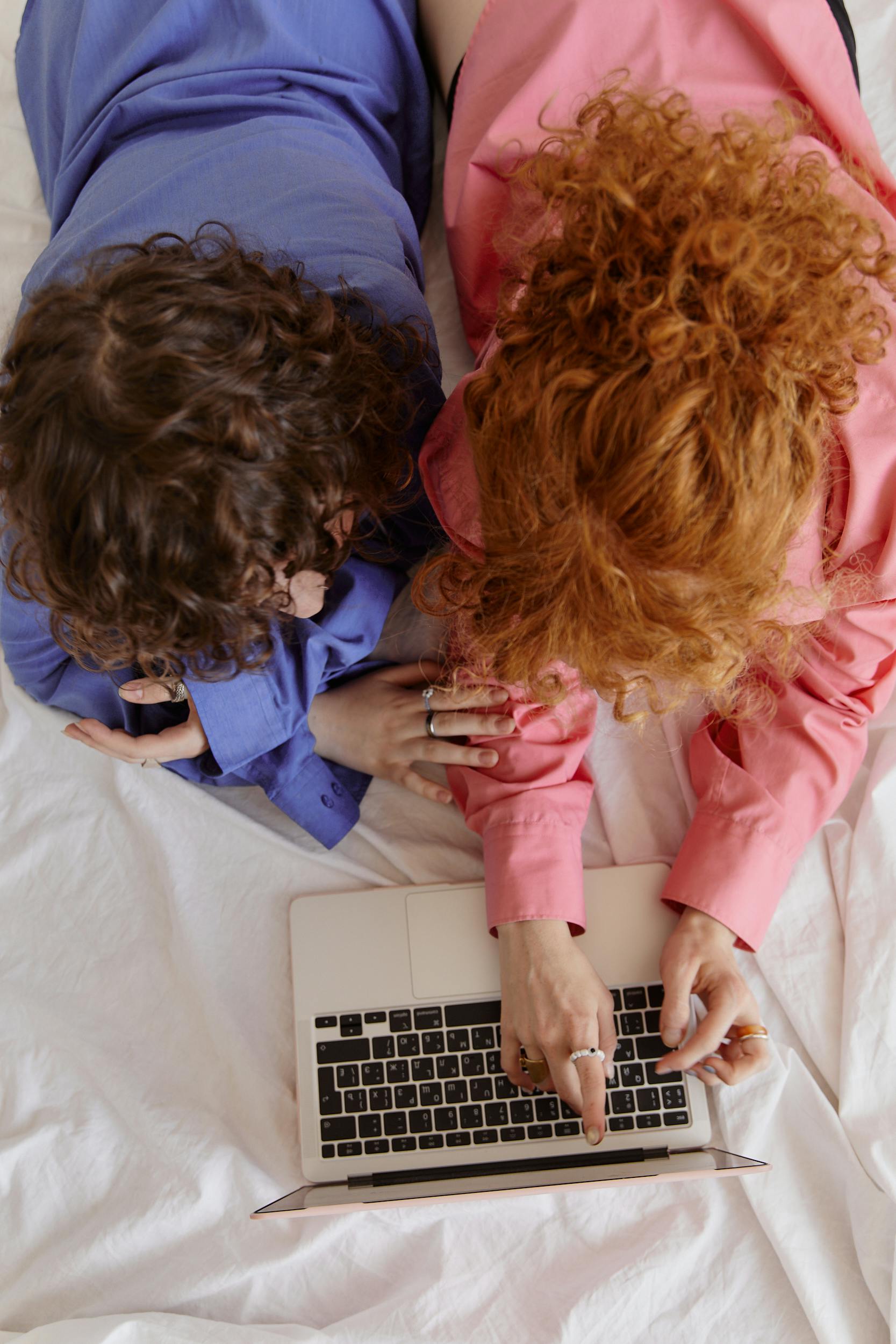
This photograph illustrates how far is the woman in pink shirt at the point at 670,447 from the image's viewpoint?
0.47m

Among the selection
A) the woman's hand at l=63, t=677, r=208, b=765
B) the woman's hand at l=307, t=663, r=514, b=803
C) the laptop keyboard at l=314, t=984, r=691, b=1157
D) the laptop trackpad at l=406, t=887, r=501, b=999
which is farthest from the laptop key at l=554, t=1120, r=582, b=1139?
the woman's hand at l=63, t=677, r=208, b=765

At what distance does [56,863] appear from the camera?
856 millimetres

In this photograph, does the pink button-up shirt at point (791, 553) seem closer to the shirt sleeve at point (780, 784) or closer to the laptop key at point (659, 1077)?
the shirt sleeve at point (780, 784)

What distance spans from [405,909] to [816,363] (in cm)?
52

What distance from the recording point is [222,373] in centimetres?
53

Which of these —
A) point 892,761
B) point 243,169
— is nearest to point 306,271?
point 243,169

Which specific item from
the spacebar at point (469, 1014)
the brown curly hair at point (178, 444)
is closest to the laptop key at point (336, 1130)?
the spacebar at point (469, 1014)

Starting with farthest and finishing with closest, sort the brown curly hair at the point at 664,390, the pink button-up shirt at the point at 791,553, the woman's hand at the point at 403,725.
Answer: the woman's hand at the point at 403,725 → the pink button-up shirt at the point at 791,553 → the brown curly hair at the point at 664,390

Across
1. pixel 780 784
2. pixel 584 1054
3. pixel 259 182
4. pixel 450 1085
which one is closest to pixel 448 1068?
pixel 450 1085

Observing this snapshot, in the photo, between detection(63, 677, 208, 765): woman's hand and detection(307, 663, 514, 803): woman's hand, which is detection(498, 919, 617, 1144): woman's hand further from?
detection(63, 677, 208, 765): woman's hand

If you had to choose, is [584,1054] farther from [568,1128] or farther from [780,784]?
[780,784]

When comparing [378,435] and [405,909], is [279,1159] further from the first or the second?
[378,435]

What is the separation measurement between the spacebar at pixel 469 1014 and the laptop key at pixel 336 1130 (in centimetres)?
11

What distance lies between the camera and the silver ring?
708 millimetres
